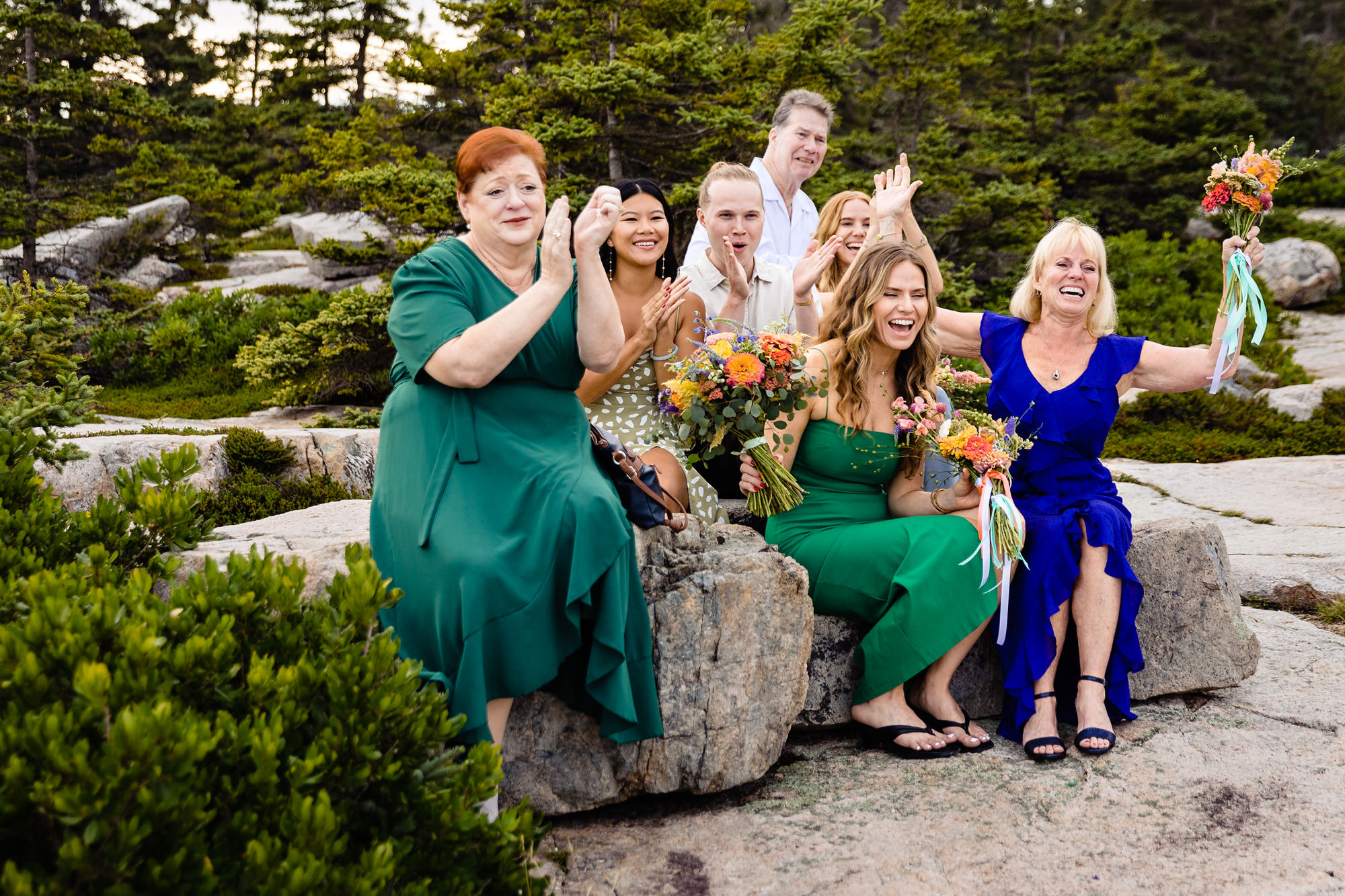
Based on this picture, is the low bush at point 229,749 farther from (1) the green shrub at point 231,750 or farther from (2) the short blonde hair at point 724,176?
(2) the short blonde hair at point 724,176

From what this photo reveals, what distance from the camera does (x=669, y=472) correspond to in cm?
429

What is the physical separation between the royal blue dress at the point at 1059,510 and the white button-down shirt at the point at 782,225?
5.93 feet

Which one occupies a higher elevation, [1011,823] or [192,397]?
[1011,823]

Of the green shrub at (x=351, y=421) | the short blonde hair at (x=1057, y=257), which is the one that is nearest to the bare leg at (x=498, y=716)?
the short blonde hair at (x=1057, y=257)

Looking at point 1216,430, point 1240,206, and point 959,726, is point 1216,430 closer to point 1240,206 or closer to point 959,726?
point 1240,206

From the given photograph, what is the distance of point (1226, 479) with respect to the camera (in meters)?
7.67

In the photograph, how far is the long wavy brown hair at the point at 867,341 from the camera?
403 cm

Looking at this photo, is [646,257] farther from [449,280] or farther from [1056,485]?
[1056,485]

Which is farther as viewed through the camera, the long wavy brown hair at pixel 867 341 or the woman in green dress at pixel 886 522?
the long wavy brown hair at pixel 867 341

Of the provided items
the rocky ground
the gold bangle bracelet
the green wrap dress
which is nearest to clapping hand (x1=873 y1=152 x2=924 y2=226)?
the gold bangle bracelet

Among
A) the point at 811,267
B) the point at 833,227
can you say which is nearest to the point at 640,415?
the point at 811,267

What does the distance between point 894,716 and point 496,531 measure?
72.5 inches

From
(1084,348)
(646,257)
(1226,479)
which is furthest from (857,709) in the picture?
(1226,479)

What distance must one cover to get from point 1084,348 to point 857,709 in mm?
1924
